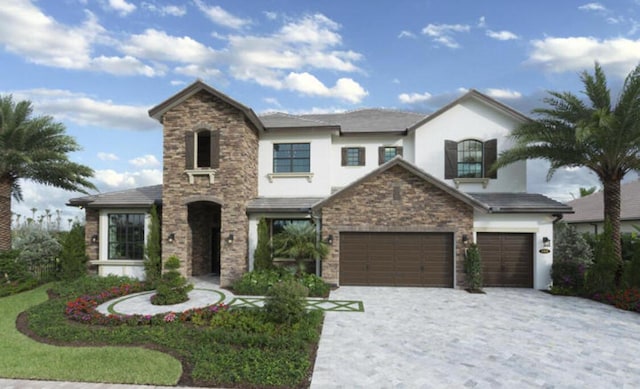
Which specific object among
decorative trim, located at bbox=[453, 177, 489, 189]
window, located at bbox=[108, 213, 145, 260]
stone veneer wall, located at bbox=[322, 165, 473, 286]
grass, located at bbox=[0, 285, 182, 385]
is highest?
decorative trim, located at bbox=[453, 177, 489, 189]

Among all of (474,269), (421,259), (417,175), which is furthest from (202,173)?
(474,269)

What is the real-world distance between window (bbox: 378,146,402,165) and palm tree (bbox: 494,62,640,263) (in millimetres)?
4672

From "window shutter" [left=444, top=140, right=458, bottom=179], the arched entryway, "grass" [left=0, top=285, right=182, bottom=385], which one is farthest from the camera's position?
"window shutter" [left=444, top=140, right=458, bottom=179]

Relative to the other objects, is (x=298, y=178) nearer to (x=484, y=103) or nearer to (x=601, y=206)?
(x=484, y=103)

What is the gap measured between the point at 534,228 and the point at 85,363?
51.2ft

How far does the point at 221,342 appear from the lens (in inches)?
284

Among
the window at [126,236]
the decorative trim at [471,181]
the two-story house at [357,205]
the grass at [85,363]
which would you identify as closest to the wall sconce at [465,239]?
the two-story house at [357,205]

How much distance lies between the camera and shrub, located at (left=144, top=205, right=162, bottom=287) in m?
14.1

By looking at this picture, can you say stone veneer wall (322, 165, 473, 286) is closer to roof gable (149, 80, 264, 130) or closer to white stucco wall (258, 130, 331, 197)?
white stucco wall (258, 130, 331, 197)

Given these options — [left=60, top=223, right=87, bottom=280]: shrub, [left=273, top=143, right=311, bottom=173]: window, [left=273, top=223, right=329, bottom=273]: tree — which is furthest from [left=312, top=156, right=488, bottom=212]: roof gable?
[left=60, top=223, right=87, bottom=280]: shrub

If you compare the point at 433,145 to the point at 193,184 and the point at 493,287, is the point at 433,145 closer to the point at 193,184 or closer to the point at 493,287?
the point at 493,287

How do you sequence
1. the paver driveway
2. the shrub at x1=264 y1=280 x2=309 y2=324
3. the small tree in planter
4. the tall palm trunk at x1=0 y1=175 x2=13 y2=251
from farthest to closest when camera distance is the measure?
the tall palm trunk at x1=0 y1=175 x2=13 y2=251 → the small tree in planter → the shrub at x1=264 y1=280 x2=309 y2=324 → the paver driveway

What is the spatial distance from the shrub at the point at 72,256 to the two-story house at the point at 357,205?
0.53m

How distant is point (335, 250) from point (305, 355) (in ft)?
23.8
